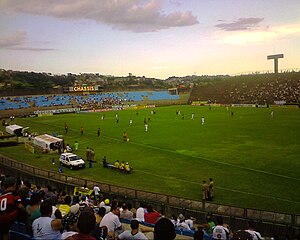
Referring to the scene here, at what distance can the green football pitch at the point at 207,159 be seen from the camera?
19.9 meters

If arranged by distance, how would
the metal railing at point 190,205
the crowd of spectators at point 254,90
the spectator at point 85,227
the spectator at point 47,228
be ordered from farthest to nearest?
the crowd of spectators at point 254,90, the metal railing at point 190,205, the spectator at point 47,228, the spectator at point 85,227

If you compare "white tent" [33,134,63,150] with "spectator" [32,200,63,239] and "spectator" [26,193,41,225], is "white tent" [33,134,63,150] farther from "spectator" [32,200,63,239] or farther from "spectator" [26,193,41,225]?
"spectator" [32,200,63,239]

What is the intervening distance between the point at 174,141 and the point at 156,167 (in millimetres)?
10856

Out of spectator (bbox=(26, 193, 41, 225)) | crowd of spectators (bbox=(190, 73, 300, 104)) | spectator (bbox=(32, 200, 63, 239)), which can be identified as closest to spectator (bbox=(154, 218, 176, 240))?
spectator (bbox=(32, 200, 63, 239))

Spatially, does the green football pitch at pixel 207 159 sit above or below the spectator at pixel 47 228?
below

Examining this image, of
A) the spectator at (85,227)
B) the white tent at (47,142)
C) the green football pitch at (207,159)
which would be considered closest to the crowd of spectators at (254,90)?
the green football pitch at (207,159)

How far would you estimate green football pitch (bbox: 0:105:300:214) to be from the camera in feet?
65.4

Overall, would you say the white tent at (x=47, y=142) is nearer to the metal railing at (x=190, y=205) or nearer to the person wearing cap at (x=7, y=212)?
the metal railing at (x=190, y=205)

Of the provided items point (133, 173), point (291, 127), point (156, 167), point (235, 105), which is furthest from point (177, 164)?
point (235, 105)

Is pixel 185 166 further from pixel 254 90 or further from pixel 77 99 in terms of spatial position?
pixel 77 99

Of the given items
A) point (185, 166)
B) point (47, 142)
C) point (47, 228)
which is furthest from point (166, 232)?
point (47, 142)

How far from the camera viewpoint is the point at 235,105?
86.5m

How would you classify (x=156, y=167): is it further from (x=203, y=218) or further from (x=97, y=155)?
(x=203, y=218)

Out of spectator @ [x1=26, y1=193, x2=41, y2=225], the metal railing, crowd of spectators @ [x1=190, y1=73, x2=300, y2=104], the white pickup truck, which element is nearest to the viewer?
spectator @ [x1=26, y1=193, x2=41, y2=225]
